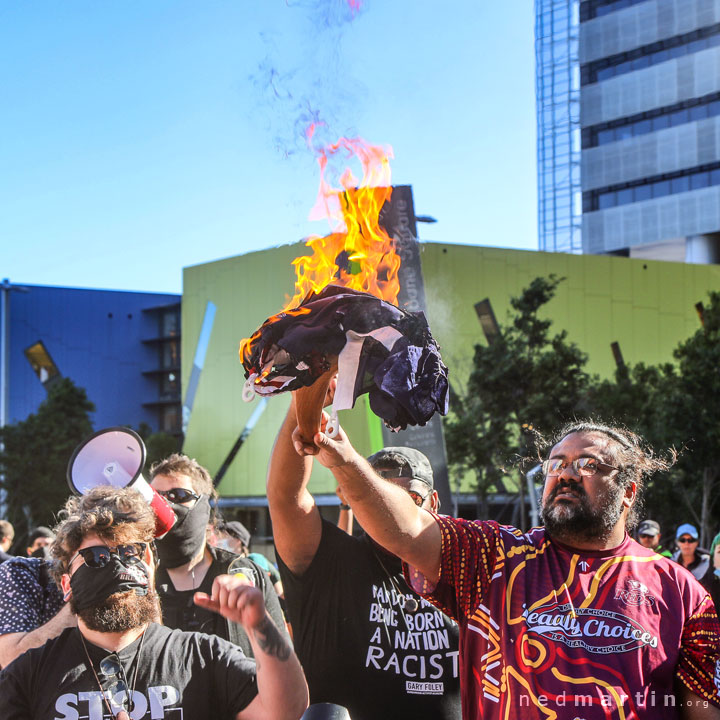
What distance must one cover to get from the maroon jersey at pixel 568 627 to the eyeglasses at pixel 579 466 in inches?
9.1

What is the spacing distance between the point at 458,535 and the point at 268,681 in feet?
2.24

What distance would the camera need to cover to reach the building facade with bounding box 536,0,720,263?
4028 centimetres

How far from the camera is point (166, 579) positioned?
4.21 m

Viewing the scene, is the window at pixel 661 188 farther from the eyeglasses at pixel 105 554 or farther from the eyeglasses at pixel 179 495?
the eyeglasses at pixel 105 554

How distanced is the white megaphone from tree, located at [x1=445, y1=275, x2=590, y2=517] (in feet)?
60.7

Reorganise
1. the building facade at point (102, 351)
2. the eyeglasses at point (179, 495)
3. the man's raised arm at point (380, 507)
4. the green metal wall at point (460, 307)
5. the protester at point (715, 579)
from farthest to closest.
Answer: the building facade at point (102, 351) < the green metal wall at point (460, 307) < the protester at point (715, 579) < the eyeglasses at point (179, 495) < the man's raised arm at point (380, 507)

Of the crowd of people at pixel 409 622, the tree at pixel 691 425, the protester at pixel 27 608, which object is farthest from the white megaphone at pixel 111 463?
the tree at pixel 691 425

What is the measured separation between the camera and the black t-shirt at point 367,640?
3184 millimetres

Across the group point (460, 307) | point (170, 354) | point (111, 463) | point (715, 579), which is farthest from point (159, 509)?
point (170, 354)

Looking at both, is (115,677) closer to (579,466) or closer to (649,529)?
(579,466)

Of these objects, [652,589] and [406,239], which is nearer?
[652,589]

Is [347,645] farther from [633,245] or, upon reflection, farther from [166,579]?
[633,245]

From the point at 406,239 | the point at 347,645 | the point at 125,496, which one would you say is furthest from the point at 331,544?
the point at 406,239

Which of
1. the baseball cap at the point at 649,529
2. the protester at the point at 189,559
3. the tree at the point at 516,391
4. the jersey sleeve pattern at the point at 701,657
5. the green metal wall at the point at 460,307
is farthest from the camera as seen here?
the green metal wall at the point at 460,307
